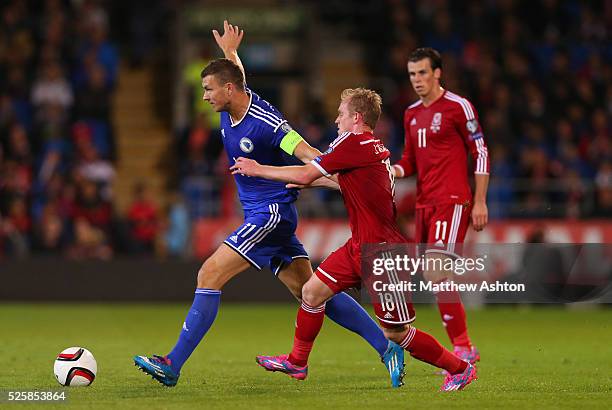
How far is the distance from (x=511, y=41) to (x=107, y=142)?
6.78m

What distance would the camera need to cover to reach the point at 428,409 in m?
7.04

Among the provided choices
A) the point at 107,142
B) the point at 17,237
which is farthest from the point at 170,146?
the point at 17,237

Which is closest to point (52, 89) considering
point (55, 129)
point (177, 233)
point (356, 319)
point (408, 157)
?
point (55, 129)

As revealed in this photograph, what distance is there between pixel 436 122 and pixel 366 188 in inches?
65.7

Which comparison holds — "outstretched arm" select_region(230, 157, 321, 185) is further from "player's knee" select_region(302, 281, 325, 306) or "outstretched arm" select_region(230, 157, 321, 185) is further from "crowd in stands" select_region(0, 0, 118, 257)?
"crowd in stands" select_region(0, 0, 118, 257)

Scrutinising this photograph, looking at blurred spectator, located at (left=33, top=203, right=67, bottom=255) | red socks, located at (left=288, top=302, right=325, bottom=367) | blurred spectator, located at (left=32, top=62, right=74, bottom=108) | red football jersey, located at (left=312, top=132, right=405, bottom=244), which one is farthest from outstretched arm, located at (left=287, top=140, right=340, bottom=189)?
blurred spectator, located at (left=32, top=62, right=74, bottom=108)

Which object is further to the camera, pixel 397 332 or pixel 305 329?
pixel 305 329

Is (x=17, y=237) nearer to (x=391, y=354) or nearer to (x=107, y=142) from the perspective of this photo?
(x=107, y=142)

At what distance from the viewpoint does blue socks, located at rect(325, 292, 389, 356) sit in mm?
8602

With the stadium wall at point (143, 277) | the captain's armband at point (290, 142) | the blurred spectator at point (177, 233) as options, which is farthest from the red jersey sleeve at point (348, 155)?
the blurred spectator at point (177, 233)

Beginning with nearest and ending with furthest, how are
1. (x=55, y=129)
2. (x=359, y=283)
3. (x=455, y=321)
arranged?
(x=359, y=283) → (x=455, y=321) → (x=55, y=129)

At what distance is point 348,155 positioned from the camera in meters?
7.74

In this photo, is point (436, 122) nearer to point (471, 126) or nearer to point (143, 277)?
point (471, 126)

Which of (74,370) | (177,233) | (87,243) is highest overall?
(74,370)
